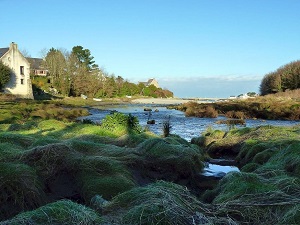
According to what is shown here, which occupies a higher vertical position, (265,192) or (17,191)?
(265,192)

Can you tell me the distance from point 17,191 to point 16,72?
6338 centimetres

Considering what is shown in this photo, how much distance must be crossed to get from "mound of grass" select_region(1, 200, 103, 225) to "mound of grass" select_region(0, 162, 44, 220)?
5.96ft

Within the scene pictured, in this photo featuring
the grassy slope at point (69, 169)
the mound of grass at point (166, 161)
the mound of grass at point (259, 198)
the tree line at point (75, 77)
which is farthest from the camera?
the tree line at point (75, 77)

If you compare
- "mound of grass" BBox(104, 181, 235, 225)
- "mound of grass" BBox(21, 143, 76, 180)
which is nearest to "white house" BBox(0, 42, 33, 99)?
"mound of grass" BBox(21, 143, 76, 180)

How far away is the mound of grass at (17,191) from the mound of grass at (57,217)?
182 centimetres

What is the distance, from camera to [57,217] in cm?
448

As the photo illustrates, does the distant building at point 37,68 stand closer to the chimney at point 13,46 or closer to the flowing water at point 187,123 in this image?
the chimney at point 13,46

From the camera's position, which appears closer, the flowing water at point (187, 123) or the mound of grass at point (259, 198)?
the mound of grass at point (259, 198)

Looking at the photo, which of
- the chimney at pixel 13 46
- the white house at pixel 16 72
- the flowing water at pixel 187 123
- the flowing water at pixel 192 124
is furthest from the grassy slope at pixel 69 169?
Answer: the chimney at pixel 13 46

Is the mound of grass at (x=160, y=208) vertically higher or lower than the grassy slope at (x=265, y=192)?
higher

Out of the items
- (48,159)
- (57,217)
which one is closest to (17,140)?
(48,159)

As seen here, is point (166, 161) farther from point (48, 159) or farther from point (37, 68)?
point (37, 68)

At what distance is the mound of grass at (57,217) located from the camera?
430 cm

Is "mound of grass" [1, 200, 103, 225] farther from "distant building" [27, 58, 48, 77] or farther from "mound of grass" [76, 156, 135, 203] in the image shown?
"distant building" [27, 58, 48, 77]
